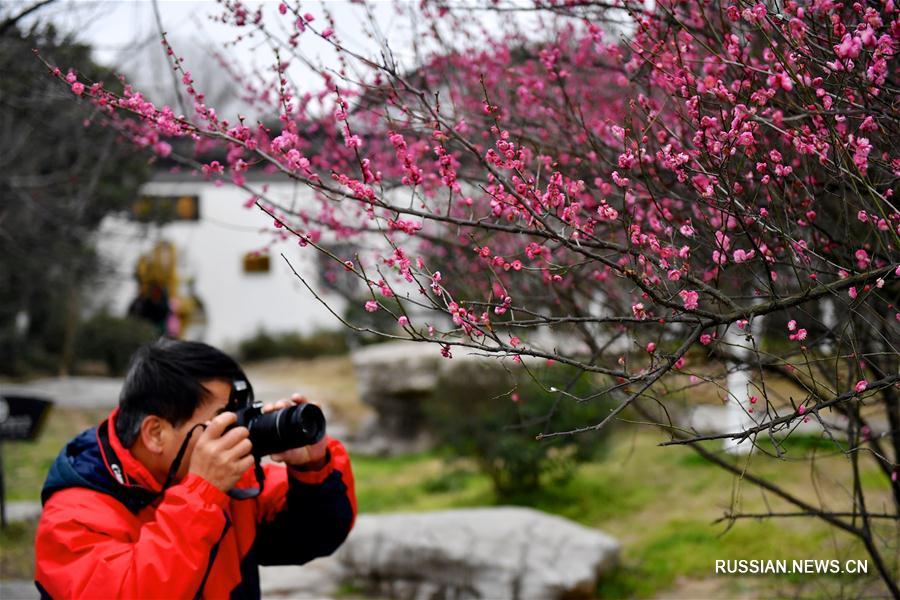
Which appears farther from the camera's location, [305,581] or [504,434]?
[504,434]

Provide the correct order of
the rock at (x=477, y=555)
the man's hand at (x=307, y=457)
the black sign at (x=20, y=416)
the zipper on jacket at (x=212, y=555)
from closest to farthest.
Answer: the zipper on jacket at (x=212, y=555) < the man's hand at (x=307, y=457) < the rock at (x=477, y=555) < the black sign at (x=20, y=416)

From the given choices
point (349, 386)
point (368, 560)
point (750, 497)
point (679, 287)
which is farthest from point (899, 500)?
point (349, 386)

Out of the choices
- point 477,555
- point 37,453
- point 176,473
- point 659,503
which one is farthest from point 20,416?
point 176,473

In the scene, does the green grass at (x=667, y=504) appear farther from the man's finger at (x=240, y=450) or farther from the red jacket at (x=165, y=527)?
the man's finger at (x=240, y=450)

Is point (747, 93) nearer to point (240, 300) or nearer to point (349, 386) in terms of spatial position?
point (349, 386)

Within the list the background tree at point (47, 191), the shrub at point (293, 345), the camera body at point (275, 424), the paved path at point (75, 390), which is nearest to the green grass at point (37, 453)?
the paved path at point (75, 390)

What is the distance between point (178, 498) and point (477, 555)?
3813 millimetres

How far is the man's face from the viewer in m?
2.41

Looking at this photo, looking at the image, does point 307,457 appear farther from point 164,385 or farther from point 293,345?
point 293,345

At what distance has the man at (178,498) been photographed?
7.01 feet

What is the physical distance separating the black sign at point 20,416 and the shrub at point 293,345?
1599cm

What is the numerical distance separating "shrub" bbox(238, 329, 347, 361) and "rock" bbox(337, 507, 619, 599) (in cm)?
1715

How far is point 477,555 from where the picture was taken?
18.9 ft

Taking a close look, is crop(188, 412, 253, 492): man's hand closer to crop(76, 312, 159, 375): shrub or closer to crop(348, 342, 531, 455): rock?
crop(348, 342, 531, 455): rock
